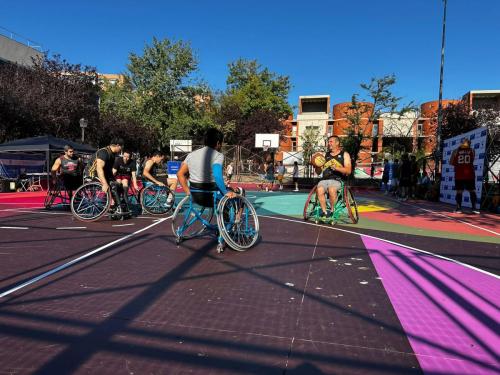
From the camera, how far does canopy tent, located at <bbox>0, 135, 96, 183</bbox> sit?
598 inches

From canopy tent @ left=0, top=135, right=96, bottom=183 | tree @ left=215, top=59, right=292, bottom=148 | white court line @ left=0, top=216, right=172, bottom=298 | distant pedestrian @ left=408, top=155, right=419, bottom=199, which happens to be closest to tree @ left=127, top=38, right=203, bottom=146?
tree @ left=215, top=59, right=292, bottom=148

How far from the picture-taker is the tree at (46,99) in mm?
19709

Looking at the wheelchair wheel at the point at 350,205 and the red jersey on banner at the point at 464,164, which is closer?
the wheelchair wheel at the point at 350,205

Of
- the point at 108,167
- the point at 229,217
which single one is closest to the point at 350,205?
the point at 229,217

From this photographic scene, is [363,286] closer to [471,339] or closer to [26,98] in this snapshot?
Result: [471,339]

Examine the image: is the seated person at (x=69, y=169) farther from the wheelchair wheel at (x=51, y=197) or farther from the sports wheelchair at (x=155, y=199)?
the sports wheelchair at (x=155, y=199)

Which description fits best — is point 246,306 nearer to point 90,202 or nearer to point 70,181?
point 90,202

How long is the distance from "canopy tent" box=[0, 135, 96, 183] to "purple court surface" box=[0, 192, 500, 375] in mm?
10920

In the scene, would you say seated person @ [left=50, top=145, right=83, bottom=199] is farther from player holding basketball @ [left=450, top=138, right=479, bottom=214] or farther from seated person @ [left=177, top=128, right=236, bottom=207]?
player holding basketball @ [left=450, top=138, right=479, bottom=214]

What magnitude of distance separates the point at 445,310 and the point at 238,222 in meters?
2.82

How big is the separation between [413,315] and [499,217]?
825 cm

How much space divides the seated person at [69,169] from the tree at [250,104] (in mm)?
34218

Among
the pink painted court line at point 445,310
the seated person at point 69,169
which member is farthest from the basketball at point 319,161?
the seated person at point 69,169

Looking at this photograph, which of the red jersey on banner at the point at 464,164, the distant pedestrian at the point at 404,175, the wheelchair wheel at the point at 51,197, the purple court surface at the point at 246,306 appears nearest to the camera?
the purple court surface at the point at 246,306
